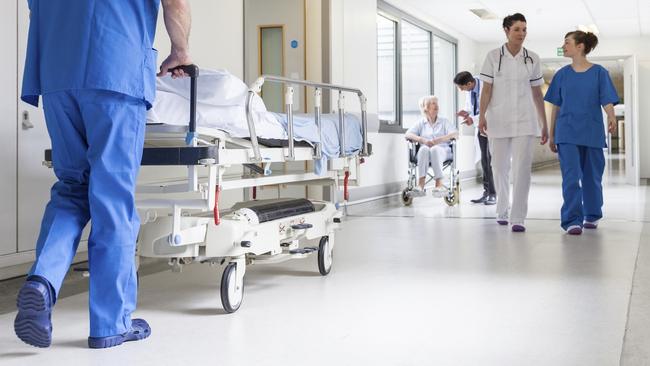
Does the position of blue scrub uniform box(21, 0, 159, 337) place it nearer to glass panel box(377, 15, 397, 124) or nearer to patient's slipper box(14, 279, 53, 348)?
patient's slipper box(14, 279, 53, 348)

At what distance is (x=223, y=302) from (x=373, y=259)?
155 cm

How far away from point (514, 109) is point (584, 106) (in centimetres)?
47

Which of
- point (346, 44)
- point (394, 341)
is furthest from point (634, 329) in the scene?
point (346, 44)

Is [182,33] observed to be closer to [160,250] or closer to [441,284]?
[160,250]

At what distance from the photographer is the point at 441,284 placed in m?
3.54

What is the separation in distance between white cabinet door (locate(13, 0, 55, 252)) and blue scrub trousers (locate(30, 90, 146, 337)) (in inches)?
49.3

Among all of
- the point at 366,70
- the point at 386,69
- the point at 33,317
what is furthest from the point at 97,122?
the point at 386,69

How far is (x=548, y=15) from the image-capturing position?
33.7 feet

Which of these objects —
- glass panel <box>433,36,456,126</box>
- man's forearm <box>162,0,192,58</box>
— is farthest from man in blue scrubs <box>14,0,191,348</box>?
glass panel <box>433,36,456,126</box>

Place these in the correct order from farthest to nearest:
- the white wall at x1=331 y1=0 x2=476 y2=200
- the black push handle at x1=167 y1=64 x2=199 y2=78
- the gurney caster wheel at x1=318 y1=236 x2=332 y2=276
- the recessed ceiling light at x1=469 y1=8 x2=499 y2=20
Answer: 1. the recessed ceiling light at x1=469 y1=8 x2=499 y2=20
2. the white wall at x1=331 y1=0 x2=476 y2=200
3. the gurney caster wheel at x1=318 y1=236 x2=332 y2=276
4. the black push handle at x1=167 y1=64 x2=199 y2=78

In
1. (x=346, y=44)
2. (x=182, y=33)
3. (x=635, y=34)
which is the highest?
(x=635, y=34)

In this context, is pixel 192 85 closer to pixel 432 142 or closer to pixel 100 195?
pixel 100 195

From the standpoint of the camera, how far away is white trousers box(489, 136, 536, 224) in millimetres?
5664

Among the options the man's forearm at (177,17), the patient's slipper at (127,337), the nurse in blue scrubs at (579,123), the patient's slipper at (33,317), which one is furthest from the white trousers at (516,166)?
the patient's slipper at (33,317)
